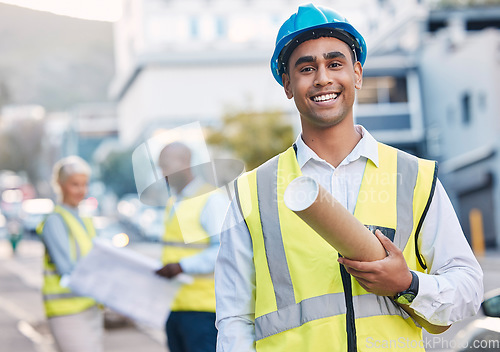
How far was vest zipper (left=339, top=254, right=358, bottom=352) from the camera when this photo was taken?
229 centimetres

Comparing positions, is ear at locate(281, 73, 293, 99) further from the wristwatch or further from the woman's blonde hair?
the woman's blonde hair

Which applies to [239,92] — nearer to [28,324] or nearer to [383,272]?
[28,324]

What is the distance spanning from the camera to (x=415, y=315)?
7.63ft

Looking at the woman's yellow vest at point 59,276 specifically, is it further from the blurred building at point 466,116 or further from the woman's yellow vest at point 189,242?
the blurred building at point 466,116

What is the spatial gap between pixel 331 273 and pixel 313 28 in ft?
2.46

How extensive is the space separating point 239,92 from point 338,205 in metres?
65.0

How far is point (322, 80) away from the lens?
8.00 ft

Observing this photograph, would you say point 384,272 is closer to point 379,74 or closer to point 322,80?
point 322,80

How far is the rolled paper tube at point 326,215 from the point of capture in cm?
193

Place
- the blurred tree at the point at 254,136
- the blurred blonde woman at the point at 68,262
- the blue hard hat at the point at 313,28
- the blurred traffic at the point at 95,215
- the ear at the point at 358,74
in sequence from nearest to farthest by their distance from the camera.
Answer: the blue hard hat at the point at 313,28 < the ear at the point at 358,74 < the blurred blonde woman at the point at 68,262 < the blurred traffic at the point at 95,215 < the blurred tree at the point at 254,136

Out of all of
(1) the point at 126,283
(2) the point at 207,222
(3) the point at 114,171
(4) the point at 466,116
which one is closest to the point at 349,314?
(2) the point at 207,222

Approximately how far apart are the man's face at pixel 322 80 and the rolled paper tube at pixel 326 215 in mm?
531

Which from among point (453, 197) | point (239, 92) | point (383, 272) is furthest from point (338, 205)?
point (239, 92)

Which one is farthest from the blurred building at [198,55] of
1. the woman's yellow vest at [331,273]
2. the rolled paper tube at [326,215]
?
the rolled paper tube at [326,215]
